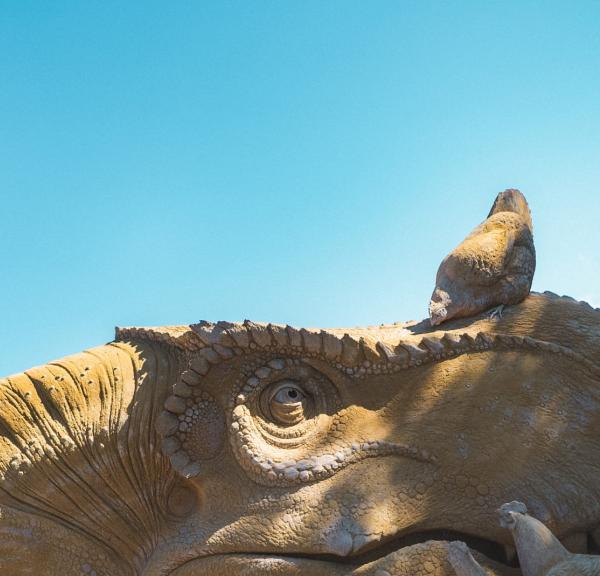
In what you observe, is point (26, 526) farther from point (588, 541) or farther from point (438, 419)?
point (588, 541)

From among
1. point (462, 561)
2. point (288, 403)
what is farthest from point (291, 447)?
point (462, 561)

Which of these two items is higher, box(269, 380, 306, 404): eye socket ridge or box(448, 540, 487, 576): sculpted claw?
box(269, 380, 306, 404): eye socket ridge

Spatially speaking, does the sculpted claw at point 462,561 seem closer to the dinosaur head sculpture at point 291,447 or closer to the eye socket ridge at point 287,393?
the dinosaur head sculpture at point 291,447

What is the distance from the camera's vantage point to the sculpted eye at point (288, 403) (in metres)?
3.02

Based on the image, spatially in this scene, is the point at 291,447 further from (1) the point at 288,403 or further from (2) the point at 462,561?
(2) the point at 462,561

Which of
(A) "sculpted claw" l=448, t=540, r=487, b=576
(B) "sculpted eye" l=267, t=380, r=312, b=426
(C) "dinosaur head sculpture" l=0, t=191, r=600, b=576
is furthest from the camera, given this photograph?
(B) "sculpted eye" l=267, t=380, r=312, b=426

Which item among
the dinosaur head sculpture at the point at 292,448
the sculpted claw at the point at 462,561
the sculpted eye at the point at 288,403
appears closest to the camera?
the sculpted claw at the point at 462,561

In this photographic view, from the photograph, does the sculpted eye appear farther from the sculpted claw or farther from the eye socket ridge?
the sculpted claw

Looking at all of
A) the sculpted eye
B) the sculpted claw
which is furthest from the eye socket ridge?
the sculpted claw

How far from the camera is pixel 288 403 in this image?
302 centimetres

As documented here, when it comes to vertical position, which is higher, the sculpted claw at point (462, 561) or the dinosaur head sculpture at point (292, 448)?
the dinosaur head sculpture at point (292, 448)

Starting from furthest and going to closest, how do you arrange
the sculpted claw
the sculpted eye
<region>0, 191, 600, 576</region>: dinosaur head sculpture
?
the sculpted eye < <region>0, 191, 600, 576</region>: dinosaur head sculpture < the sculpted claw

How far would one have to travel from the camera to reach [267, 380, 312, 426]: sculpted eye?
9.90 feet

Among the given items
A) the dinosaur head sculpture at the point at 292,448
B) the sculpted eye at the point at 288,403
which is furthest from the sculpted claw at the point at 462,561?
the sculpted eye at the point at 288,403
